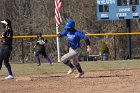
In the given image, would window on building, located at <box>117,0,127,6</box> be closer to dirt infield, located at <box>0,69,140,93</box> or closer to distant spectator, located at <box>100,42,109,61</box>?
distant spectator, located at <box>100,42,109,61</box>

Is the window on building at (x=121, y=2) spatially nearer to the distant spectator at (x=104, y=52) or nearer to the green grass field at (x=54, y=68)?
the distant spectator at (x=104, y=52)

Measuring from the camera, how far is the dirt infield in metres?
11.6

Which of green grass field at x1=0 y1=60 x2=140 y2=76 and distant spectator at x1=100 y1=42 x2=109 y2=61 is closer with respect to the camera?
green grass field at x1=0 y1=60 x2=140 y2=76

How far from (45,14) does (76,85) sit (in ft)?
105

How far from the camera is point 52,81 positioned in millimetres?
13914

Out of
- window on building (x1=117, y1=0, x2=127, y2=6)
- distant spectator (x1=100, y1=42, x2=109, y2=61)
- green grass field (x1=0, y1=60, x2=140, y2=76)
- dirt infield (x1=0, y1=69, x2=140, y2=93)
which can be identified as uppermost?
window on building (x1=117, y1=0, x2=127, y2=6)

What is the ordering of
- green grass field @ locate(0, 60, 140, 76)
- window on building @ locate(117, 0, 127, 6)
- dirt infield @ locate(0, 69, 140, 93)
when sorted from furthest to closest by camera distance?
window on building @ locate(117, 0, 127, 6) < green grass field @ locate(0, 60, 140, 76) < dirt infield @ locate(0, 69, 140, 93)

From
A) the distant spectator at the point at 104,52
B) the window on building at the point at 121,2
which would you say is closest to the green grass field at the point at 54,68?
the window on building at the point at 121,2

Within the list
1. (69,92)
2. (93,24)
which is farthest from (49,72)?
(93,24)

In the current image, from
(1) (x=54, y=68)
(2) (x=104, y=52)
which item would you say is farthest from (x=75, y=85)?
(2) (x=104, y=52)

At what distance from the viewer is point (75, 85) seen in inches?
496

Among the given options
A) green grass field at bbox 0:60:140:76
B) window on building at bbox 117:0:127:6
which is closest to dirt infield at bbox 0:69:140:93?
green grass field at bbox 0:60:140:76

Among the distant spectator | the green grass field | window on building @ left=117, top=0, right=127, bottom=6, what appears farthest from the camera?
the distant spectator

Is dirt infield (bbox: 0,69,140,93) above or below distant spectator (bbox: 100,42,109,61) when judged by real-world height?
above
